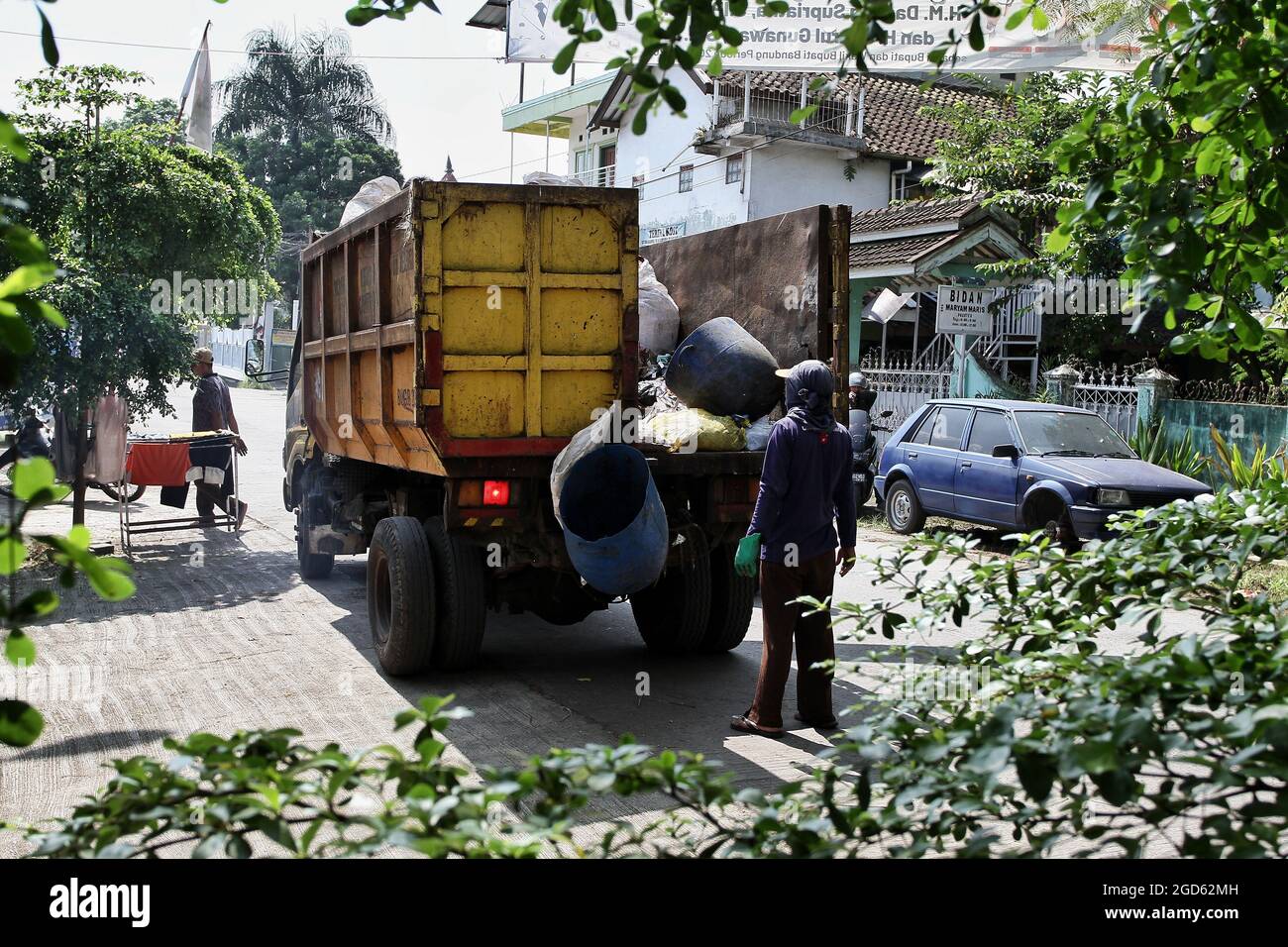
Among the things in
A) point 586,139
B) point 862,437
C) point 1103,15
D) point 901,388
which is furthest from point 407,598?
point 586,139

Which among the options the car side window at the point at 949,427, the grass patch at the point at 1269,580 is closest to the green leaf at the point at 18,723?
the grass patch at the point at 1269,580

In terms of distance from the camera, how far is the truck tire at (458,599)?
6852mm

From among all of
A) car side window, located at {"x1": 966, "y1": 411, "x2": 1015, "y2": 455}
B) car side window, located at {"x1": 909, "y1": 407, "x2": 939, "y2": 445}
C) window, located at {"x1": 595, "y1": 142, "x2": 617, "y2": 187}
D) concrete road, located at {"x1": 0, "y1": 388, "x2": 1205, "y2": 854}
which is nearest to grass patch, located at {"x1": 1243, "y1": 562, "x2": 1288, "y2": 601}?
car side window, located at {"x1": 966, "y1": 411, "x2": 1015, "y2": 455}

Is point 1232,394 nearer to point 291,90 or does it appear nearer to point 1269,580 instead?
point 1269,580

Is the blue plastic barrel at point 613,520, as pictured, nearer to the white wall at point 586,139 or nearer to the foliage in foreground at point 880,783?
the foliage in foreground at point 880,783

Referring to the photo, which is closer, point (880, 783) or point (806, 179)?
point (880, 783)

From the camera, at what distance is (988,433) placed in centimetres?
1304

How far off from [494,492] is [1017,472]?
7366 millimetres

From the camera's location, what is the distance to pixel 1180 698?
214 cm

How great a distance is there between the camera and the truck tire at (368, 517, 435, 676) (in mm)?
6816

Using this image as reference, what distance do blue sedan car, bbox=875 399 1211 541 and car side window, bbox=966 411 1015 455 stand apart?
0.04ft

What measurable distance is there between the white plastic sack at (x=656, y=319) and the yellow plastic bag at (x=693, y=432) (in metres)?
1.15
